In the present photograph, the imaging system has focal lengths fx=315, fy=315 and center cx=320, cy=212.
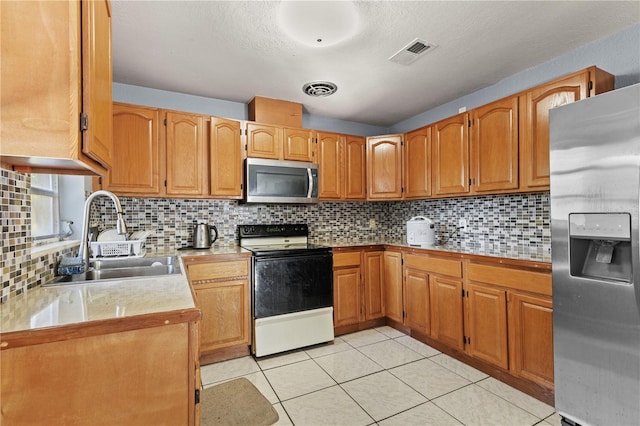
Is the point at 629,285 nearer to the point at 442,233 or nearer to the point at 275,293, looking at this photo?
the point at 442,233

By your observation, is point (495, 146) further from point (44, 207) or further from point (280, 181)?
point (44, 207)

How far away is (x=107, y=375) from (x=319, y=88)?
2.65 meters

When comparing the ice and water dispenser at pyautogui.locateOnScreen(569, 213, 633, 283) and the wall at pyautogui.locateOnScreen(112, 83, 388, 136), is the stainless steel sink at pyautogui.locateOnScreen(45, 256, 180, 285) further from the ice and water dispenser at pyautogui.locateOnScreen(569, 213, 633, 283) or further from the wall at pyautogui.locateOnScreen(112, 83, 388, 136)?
the ice and water dispenser at pyautogui.locateOnScreen(569, 213, 633, 283)

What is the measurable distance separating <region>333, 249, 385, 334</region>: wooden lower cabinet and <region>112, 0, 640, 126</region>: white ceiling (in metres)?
1.65

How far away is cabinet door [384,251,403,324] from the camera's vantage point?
3.16m

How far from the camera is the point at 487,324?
2336mm

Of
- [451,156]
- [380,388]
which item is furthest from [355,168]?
[380,388]

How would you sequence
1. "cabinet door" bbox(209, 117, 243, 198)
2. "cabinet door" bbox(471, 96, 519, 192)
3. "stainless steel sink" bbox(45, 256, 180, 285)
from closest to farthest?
"stainless steel sink" bbox(45, 256, 180, 285)
"cabinet door" bbox(471, 96, 519, 192)
"cabinet door" bbox(209, 117, 243, 198)

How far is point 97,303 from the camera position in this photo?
1.13 m

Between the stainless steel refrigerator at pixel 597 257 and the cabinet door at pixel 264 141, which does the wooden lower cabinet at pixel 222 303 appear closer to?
the cabinet door at pixel 264 141

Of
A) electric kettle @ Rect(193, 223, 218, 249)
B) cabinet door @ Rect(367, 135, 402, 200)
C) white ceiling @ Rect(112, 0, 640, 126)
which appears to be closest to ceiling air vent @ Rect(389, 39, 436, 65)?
white ceiling @ Rect(112, 0, 640, 126)

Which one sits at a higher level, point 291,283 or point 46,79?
point 46,79

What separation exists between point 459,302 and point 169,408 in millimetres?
2235

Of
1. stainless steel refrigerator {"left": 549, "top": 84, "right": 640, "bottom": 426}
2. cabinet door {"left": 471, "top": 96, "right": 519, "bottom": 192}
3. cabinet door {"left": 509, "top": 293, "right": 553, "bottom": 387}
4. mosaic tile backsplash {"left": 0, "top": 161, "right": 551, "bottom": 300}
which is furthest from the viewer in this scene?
mosaic tile backsplash {"left": 0, "top": 161, "right": 551, "bottom": 300}
